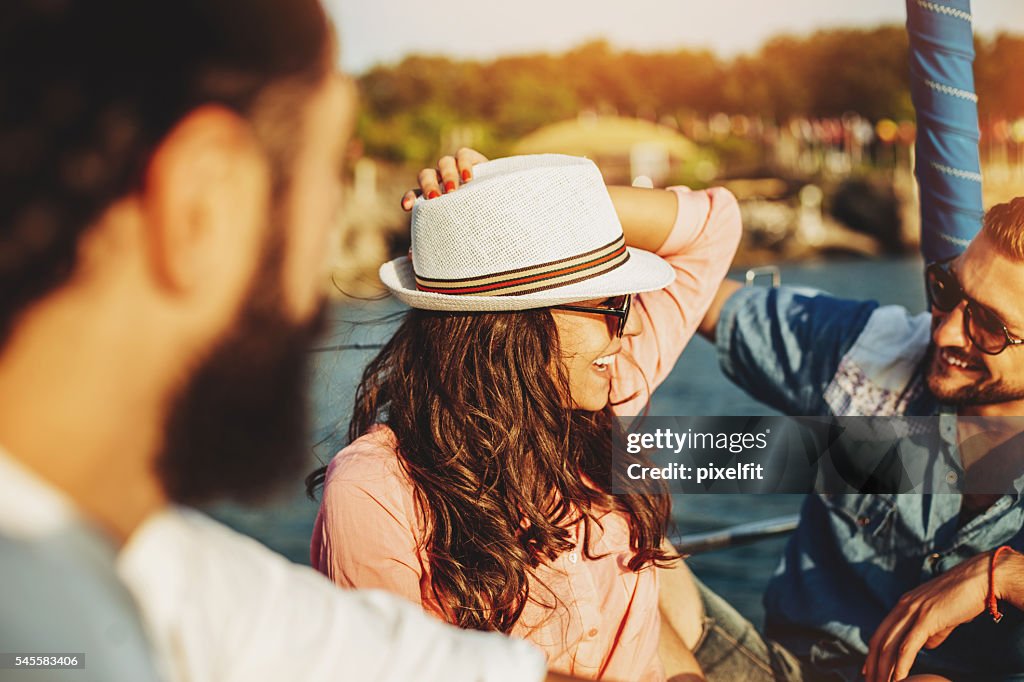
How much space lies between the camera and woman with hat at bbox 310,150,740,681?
1509 millimetres

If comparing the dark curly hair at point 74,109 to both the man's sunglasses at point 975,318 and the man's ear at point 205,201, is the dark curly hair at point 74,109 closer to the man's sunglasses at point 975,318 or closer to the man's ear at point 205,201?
the man's ear at point 205,201

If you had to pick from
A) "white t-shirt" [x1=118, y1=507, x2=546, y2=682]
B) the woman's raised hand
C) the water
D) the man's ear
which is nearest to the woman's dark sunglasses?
the woman's raised hand

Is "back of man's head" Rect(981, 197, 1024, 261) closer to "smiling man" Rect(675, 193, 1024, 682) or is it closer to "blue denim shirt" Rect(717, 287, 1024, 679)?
"smiling man" Rect(675, 193, 1024, 682)

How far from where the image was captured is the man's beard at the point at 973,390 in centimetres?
187

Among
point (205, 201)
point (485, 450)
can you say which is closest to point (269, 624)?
point (205, 201)

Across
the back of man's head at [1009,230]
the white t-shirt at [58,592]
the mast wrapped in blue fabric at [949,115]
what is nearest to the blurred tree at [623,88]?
the mast wrapped in blue fabric at [949,115]

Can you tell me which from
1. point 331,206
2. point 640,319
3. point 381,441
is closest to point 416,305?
point 381,441

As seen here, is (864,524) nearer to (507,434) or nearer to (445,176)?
(507,434)

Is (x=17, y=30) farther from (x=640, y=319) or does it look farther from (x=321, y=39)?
(x=640, y=319)

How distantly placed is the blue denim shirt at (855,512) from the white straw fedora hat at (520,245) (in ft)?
2.23

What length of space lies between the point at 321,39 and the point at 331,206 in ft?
0.42

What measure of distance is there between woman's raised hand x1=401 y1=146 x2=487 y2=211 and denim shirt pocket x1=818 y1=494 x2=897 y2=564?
1011mm

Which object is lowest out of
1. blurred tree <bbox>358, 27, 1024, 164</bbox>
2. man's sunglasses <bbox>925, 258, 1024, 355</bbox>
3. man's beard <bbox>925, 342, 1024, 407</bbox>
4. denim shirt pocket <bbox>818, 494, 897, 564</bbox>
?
blurred tree <bbox>358, 27, 1024, 164</bbox>

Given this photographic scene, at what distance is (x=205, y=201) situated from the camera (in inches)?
27.4
